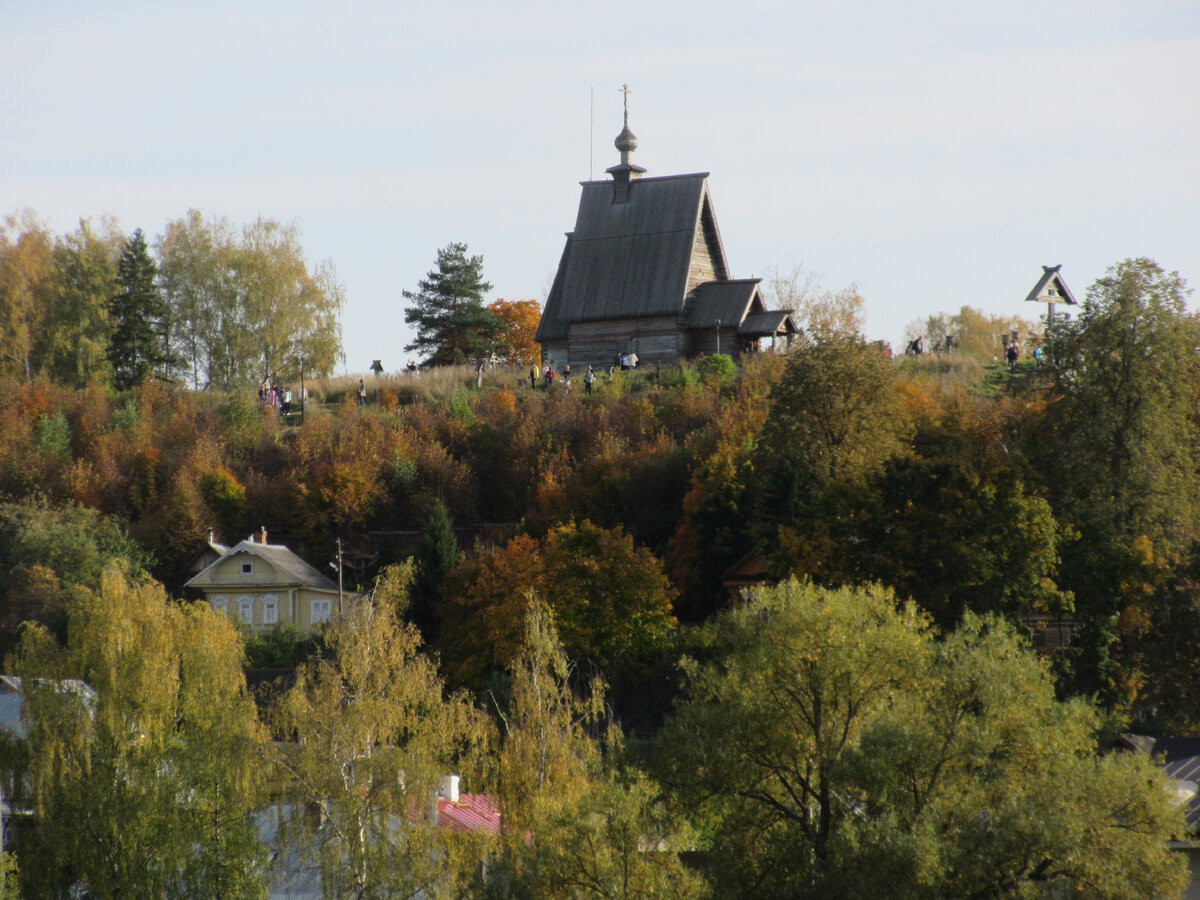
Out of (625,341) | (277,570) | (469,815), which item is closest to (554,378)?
(625,341)

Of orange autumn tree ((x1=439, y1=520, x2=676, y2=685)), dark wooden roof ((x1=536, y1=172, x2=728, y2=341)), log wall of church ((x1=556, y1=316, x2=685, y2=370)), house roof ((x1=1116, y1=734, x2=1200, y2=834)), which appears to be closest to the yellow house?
orange autumn tree ((x1=439, y1=520, x2=676, y2=685))

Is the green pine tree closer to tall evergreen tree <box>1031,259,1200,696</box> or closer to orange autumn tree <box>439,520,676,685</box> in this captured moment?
orange autumn tree <box>439,520,676,685</box>

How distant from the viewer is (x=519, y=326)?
8038 centimetres

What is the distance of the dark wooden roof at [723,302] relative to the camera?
189ft

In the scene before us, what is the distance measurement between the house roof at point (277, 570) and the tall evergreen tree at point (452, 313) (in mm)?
24646

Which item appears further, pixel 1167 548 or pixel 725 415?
pixel 725 415

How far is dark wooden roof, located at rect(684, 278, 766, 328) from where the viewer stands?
57469mm

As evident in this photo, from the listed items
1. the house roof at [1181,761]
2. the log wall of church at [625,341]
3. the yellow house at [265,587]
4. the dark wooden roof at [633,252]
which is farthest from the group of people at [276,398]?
the house roof at [1181,761]

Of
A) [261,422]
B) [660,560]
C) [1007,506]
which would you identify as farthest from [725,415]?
[261,422]

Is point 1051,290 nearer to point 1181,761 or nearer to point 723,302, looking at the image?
point 723,302

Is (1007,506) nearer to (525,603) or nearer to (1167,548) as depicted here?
(1167,548)

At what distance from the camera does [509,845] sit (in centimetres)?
2325

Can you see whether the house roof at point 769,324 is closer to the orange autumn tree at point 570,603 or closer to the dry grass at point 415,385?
the dry grass at point 415,385

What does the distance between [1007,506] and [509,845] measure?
1589cm
